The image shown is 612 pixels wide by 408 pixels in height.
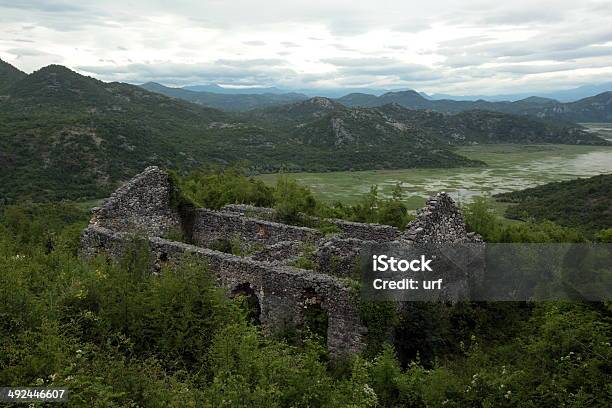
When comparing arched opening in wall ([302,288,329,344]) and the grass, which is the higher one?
arched opening in wall ([302,288,329,344])

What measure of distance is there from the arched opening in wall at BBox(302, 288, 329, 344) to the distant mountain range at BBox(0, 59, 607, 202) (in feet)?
147

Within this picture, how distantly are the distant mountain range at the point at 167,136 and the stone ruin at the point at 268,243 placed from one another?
3670 centimetres

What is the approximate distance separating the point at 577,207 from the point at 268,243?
36009mm

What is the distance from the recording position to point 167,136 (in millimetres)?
90250

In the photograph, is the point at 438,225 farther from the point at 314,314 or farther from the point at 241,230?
the point at 241,230

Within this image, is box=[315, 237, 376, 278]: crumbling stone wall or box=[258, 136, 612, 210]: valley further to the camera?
box=[258, 136, 612, 210]: valley

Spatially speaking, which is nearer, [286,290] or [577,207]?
[286,290]

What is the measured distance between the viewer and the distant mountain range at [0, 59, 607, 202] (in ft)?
186

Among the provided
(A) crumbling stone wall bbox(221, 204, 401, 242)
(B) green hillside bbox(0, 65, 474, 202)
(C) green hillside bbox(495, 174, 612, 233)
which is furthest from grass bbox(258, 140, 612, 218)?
(A) crumbling stone wall bbox(221, 204, 401, 242)

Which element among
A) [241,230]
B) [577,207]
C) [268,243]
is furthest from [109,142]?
[268,243]

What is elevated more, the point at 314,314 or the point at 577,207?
the point at 314,314

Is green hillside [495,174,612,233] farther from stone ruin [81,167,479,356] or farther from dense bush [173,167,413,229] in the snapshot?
stone ruin [81,167,479,356]

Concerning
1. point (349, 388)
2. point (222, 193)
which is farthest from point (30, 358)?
point (222, 193)

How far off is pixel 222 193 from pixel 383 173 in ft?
255
